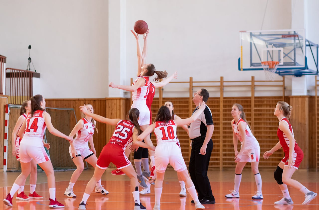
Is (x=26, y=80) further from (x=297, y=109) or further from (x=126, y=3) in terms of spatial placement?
(x=297, y=109)

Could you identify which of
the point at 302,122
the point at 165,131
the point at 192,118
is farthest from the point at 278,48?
the point at 165,131

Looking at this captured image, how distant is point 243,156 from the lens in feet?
24.1

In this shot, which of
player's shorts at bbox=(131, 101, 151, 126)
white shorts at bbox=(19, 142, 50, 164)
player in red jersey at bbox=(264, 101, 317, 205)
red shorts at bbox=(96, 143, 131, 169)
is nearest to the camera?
red shorts at bbox=(96, 143, 131, 169)

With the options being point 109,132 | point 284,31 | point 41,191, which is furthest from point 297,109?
point 41,191

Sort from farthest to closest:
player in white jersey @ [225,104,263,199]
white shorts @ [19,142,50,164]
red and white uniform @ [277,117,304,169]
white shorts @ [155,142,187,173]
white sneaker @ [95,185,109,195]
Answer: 1. white sneaker @ [95,185,109,195]
2. player in white jersey @ [225,104,263,199]
3. red and white uniform @ [277,117,304,169]
4. white shorts @ [19,142,50,164]
5. white shorts @ [155,142,187,173]

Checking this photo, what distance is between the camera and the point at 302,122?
525 inches

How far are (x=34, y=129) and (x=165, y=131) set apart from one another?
1903 mm

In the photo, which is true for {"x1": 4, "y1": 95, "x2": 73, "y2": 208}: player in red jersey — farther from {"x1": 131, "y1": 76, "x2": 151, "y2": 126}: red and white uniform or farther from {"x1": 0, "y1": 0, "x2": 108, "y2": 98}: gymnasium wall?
{"x1": 0, "y1": 0, "x2": 108, "y2": 98}: gymnasium wall

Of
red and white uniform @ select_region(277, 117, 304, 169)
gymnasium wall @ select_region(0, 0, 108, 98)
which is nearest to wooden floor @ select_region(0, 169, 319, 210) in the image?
red and white uniform @ select_region(277, 117, 304, 169)

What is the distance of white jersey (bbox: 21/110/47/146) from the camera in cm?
638

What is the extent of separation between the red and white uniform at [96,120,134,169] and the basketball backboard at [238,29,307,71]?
6.51 meters

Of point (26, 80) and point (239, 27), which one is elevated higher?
point (239, 27)

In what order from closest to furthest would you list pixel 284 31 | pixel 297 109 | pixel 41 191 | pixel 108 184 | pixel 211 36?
pixel 41 191
pixel 108 184
pixel 284 31
pixel 297 109
pixel 211 36

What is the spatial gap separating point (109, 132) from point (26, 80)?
3180 mm
